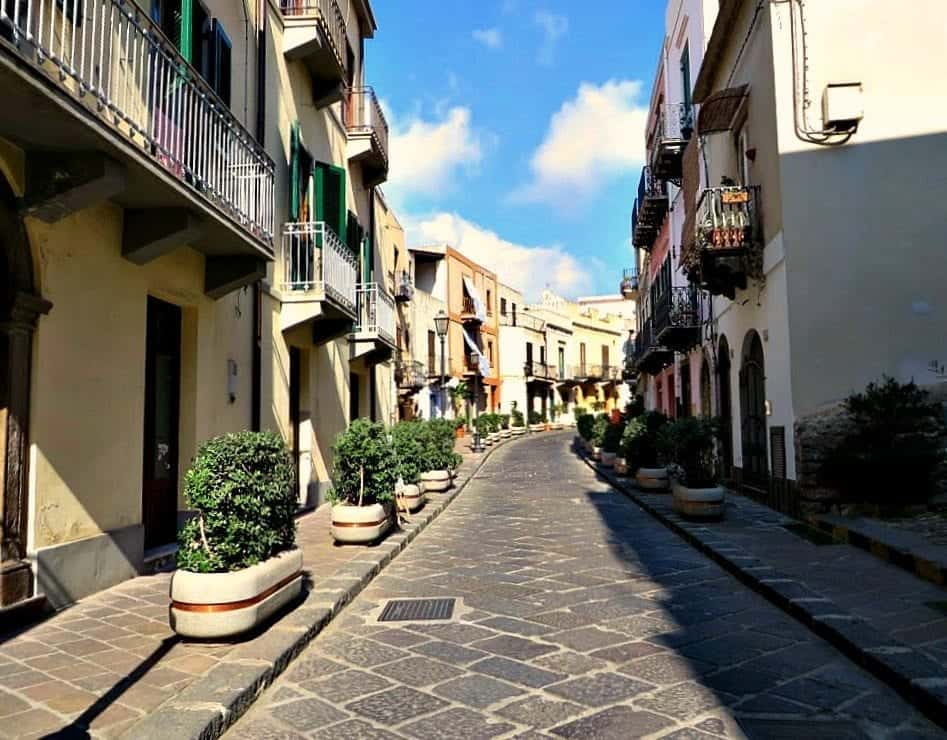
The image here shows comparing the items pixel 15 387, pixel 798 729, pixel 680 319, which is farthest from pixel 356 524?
pixel 680 319

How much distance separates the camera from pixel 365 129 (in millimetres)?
15242

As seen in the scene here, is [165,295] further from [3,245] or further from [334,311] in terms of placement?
[334,311]

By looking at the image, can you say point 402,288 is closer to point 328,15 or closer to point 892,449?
point 328,15

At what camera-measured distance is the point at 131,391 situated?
6.91 m

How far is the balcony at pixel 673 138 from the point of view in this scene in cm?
1831

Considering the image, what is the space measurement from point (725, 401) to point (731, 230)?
4.95 metres

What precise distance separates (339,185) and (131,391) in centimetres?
698

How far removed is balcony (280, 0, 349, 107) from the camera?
11.3 meters

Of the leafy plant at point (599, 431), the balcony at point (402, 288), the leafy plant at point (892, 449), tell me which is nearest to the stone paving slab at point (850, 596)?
the leafy plant at point (892, 449)

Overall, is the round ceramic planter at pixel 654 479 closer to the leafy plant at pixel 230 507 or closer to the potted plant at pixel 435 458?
the potted plant at pixel 435 458

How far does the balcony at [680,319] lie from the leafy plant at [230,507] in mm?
14133

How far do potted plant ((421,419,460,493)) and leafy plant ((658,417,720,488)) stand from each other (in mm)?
5171

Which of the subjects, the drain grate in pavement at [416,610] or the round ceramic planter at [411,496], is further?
the round ceramic planter at [411,496]

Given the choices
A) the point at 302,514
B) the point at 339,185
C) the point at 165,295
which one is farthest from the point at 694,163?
the point at 165,295
